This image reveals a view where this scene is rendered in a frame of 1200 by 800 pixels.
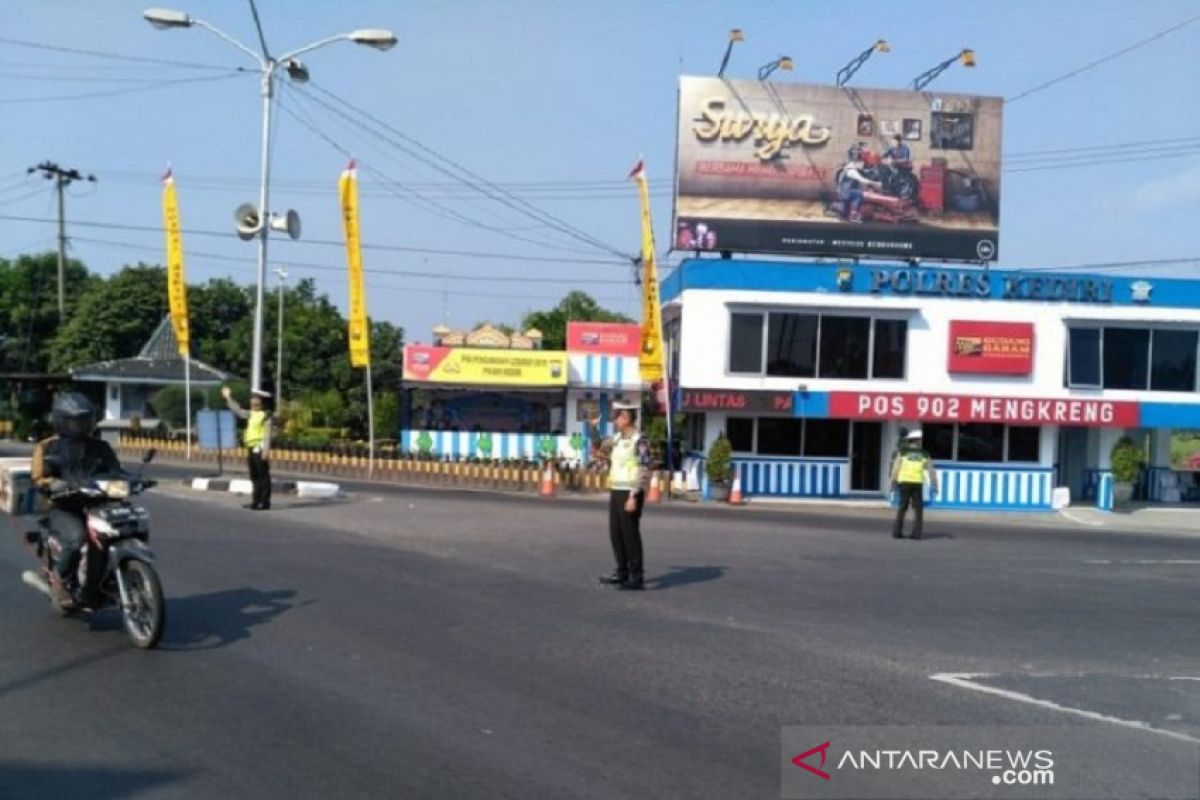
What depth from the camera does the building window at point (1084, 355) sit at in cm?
2866

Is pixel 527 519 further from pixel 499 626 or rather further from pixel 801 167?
pixel 801 167

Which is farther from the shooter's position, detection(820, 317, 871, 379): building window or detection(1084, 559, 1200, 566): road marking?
detection(820, 317, 871, 379): building window

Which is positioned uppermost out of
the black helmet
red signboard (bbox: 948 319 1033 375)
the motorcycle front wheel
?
red signboard (bbox: 948 319 1033 375)

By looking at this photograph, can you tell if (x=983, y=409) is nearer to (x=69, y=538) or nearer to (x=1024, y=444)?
(x=1024, y=444)

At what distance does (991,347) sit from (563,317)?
45.6 m

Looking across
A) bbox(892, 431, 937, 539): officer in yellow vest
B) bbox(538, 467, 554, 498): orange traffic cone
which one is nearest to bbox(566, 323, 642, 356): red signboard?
bbox(538, 467, 554, 498): orange traffic cone

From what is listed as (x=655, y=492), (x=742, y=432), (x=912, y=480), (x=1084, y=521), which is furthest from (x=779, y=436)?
(x=912, y=480)

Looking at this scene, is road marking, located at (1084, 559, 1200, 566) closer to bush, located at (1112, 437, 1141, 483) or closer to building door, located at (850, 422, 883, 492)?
bush, located at (1112, 437, 1141, 483)

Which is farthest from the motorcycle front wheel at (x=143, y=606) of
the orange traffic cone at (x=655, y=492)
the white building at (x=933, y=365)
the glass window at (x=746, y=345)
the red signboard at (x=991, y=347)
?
the red signboard at (x=991, y=347)

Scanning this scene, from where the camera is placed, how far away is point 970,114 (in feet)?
107

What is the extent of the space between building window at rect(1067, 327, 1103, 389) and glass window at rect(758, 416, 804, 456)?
6.48 m

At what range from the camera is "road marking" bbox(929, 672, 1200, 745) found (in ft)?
23.8

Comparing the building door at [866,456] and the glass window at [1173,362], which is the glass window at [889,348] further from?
the glass window at [1173,362]

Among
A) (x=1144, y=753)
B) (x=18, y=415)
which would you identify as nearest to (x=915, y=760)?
(x=1144, y=753)
